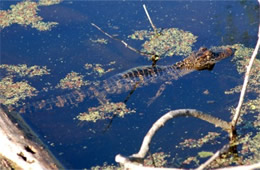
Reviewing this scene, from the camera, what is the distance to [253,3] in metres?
7.18

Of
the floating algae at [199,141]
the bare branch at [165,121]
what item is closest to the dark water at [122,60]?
the floating algae at [199,141]

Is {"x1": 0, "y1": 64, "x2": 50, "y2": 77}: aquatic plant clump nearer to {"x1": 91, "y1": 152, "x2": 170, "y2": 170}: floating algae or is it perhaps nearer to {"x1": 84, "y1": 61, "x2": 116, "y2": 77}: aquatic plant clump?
{"x1": 84, "y1": 61, "x2": 116, "y2": 77}: aquatic plant clump

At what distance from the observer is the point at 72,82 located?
227 inches

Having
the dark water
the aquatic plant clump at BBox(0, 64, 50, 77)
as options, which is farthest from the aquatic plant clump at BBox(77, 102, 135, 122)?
Answer: the aquatic plant clump at BBox(0, 64, 50, 77)

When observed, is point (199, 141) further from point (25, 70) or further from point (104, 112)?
point (25, 70)

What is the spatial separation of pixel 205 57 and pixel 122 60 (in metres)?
1.00

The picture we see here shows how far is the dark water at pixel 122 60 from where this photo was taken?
4.69 metres

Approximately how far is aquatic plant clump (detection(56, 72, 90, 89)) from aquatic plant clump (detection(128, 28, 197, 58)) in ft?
3.04

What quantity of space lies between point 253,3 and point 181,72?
189cm

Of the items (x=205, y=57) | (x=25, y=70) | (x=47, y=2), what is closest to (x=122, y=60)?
(x=205, y=57)


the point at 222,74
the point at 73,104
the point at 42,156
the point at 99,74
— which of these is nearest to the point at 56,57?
the point at 99,74

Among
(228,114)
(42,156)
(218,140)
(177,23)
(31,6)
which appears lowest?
(42,156)

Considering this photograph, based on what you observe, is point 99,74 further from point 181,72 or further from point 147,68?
point 181,72

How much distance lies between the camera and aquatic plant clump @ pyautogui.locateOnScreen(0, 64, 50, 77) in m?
5.95
